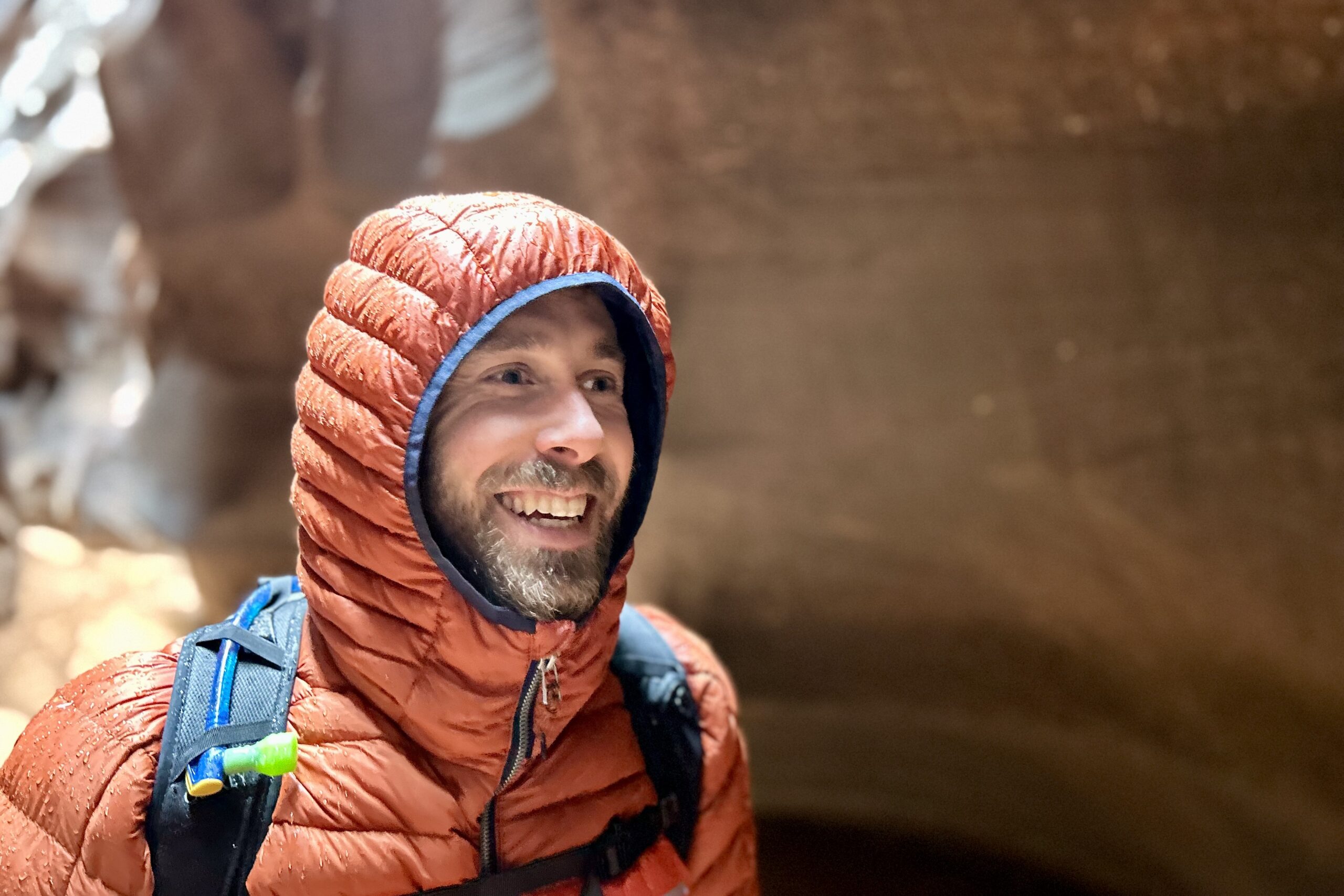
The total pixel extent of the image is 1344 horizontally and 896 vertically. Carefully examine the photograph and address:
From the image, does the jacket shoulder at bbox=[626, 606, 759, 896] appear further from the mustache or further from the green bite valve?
the green bite valve

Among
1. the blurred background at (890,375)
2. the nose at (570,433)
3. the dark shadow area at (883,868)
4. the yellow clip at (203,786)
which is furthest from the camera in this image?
the dark shadow area at (883,868)

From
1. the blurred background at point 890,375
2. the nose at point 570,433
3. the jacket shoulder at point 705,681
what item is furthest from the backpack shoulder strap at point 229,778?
the blurred background at point 890,375

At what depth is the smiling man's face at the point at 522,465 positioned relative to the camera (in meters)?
0.94

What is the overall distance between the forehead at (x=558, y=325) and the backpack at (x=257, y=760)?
0.35 m

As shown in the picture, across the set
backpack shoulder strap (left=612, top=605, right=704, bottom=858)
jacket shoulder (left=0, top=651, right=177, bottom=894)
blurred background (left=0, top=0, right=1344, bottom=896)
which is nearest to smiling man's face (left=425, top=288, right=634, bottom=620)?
backpack shoulder strap (left=612, top=605, right=704, bottom=858)

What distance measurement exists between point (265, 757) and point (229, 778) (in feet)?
0.12

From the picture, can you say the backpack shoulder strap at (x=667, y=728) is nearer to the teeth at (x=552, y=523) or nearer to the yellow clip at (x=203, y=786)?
the teeth at (x=552, y=523)

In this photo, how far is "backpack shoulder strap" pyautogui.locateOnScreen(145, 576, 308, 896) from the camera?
0.84 m

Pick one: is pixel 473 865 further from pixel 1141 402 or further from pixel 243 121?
pixel 243 121

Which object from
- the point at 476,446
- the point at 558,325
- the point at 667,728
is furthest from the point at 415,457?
the point at 667,728

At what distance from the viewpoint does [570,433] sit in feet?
3.04

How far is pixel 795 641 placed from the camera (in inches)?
84.3

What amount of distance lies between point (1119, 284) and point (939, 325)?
1.03 ft

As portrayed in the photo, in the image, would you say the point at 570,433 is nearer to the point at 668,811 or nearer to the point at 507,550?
the point at 507,550
